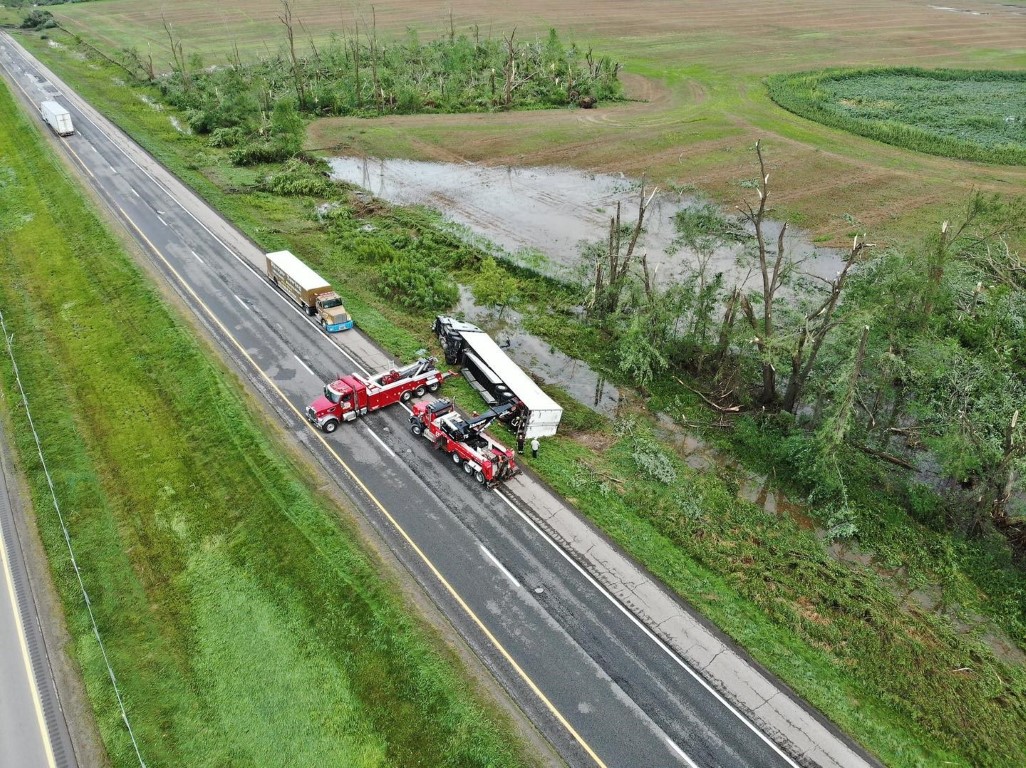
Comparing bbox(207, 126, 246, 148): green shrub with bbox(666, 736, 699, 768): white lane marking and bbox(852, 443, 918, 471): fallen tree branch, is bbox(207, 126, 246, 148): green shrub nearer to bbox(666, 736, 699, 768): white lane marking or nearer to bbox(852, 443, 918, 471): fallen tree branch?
bbox(852, 443, 918, 471): fallen tree branch

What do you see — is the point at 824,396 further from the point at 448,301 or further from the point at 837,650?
the point at 448,301

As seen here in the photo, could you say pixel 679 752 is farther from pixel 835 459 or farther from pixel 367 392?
pixel 367 392

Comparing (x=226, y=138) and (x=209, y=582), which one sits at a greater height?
(x=226, y=138)

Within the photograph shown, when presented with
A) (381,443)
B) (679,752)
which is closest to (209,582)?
(381,443)

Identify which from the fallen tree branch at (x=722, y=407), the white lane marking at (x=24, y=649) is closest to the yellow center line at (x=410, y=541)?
the white lane marking at (x=24, y=649)

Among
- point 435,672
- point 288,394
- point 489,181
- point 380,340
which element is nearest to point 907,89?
point 489,181

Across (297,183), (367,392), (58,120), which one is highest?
(58,120)

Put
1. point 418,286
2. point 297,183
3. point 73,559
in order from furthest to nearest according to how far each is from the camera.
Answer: point 297,183
point 418,286
point 73,559
